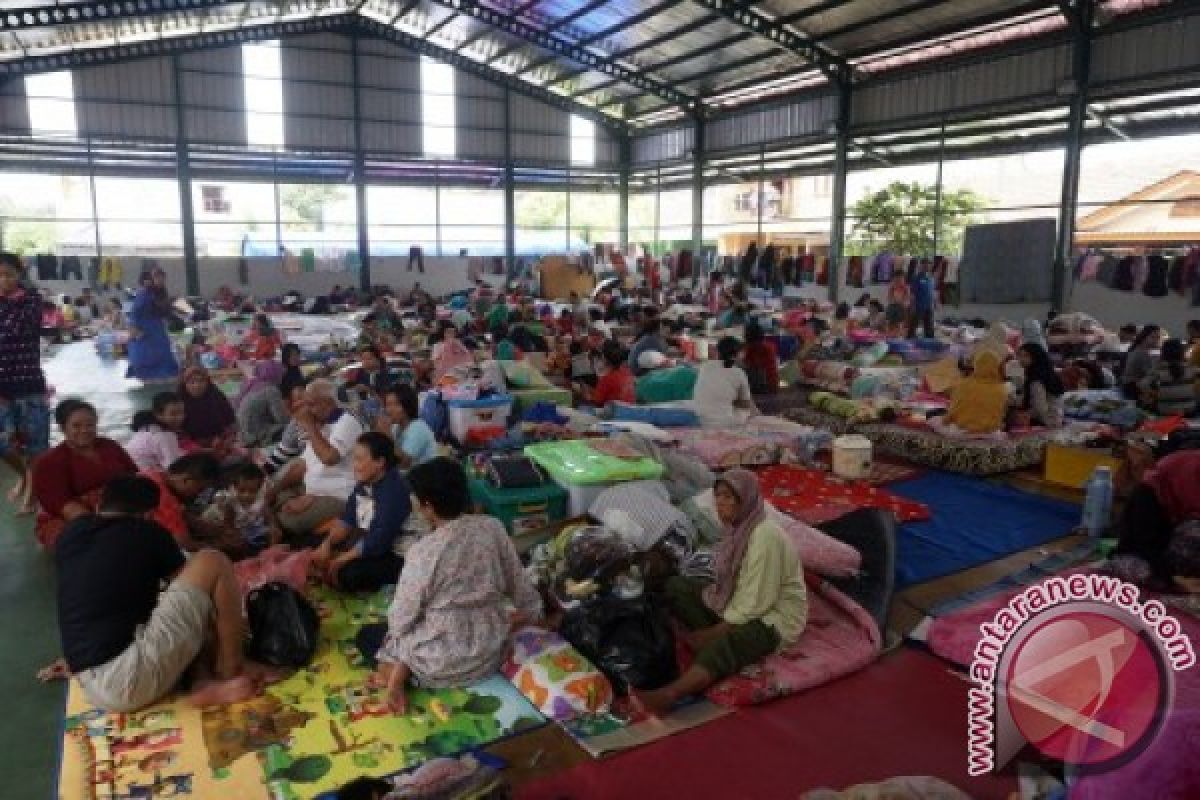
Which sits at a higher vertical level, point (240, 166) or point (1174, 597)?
point (240, 166)

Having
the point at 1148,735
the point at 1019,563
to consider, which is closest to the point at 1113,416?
the point at 1019,563

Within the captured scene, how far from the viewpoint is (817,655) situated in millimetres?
3039

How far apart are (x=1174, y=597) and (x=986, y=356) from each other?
294 cm

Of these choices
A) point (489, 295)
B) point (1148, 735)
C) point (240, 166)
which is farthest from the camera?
point (240, 166)

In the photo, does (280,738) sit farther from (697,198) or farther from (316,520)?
(697,198)

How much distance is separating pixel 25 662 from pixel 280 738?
49.8 inches

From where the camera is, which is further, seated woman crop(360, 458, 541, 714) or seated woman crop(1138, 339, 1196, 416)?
seated woman crop(1138, 339, 1196, 416)

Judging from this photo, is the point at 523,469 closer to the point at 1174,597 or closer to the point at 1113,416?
the point at 1174,597

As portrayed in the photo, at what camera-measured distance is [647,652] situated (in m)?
2.87

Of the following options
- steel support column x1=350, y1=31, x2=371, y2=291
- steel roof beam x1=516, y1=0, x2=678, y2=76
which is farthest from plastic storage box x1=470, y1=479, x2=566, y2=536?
steel support column x1=350, y1=31, x2=371, y2=291

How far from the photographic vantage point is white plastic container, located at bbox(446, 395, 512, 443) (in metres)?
5.67

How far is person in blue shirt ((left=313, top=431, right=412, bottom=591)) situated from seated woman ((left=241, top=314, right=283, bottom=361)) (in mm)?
5547

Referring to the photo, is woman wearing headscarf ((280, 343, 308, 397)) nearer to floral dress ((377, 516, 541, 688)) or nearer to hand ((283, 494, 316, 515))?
hand ((283, 494, 316, 515))

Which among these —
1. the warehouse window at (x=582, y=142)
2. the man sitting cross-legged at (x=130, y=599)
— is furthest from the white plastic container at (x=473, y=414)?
the warehouse window at (x=582, y=142)
